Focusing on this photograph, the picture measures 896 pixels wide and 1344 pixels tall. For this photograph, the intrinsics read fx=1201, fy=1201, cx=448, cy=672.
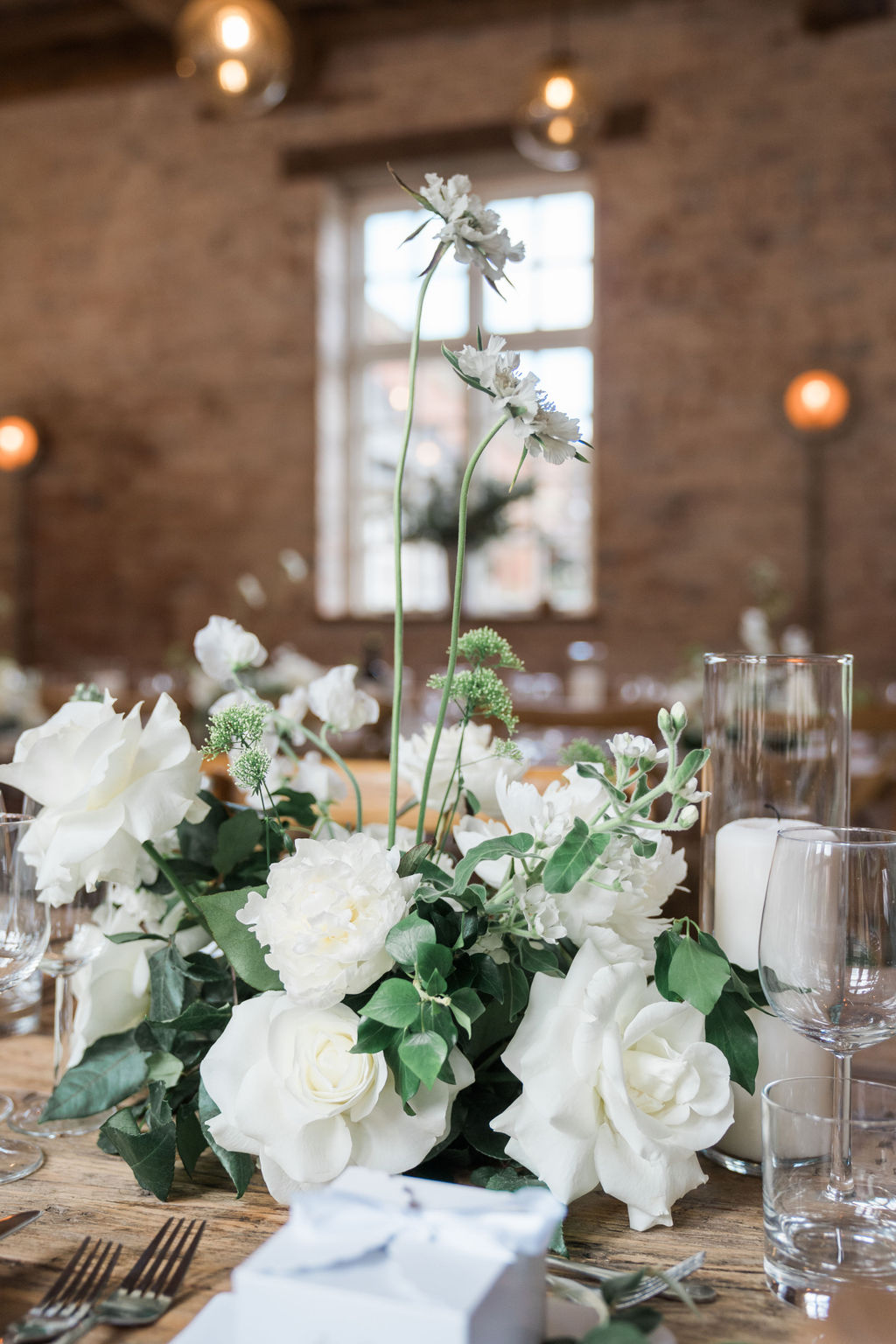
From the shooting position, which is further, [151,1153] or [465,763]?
[465,763]

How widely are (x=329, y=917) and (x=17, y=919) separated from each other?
0.26 metres

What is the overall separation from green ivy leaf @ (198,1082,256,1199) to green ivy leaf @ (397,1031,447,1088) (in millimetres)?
140

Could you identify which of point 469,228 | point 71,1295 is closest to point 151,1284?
point 71,1295

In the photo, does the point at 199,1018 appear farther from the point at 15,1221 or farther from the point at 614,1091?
the point at 614,1091

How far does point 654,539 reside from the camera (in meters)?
5.69

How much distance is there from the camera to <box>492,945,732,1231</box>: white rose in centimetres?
66

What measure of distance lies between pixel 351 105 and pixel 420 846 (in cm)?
634

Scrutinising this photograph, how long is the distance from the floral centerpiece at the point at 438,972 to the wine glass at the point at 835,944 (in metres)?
0.05

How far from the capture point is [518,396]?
2.25 ft

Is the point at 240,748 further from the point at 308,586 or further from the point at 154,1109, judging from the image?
the point at 308,586

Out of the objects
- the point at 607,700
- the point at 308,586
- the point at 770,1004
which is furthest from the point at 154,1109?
the point at 308,586

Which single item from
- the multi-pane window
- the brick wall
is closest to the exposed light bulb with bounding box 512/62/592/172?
the brick wall

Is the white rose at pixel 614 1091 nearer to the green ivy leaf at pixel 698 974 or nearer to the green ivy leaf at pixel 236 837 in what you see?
the green ivy leaf at pixel 698 974

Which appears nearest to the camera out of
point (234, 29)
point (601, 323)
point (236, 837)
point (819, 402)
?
point (236, 837)
